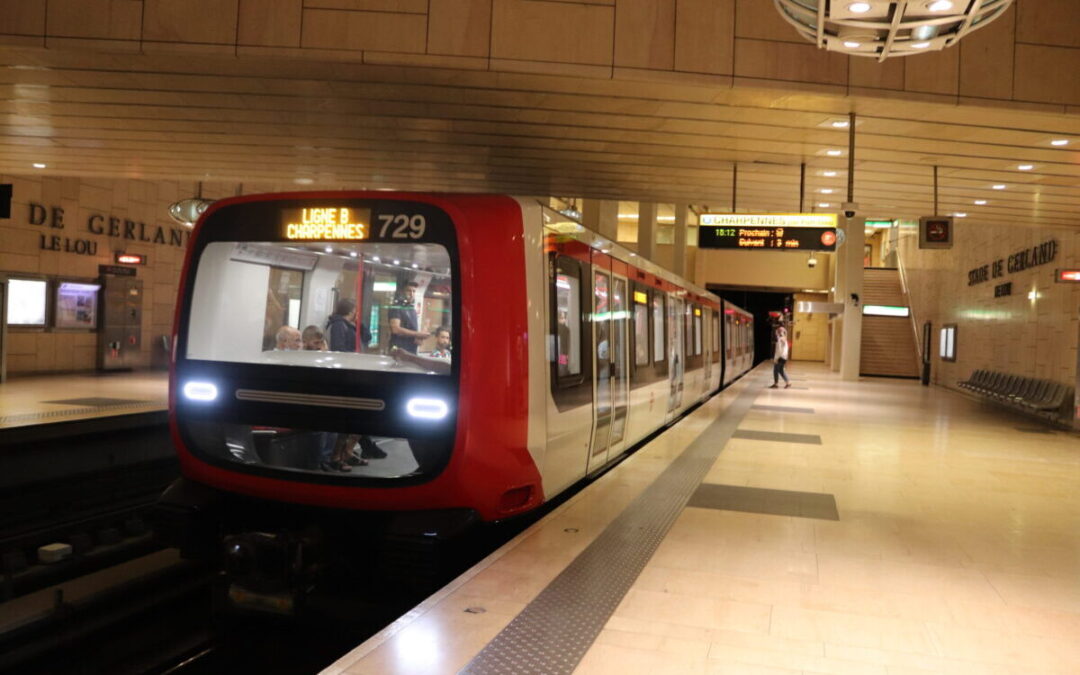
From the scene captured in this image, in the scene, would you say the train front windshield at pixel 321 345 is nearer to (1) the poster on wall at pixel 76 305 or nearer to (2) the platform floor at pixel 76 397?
(2) the platform floor at pixel 76 397

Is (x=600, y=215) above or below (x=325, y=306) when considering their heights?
above

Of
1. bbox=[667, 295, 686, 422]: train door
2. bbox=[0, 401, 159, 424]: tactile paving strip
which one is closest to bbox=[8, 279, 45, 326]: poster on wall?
bbox=[0, 401, 159, 424]: tactile paving strip

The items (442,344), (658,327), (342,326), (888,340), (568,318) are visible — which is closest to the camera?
(442,344)

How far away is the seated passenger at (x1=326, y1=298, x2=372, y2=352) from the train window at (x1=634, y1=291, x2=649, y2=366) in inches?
157

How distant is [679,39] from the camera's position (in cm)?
799

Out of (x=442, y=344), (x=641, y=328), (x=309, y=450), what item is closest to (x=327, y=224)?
(x=442, y=344)

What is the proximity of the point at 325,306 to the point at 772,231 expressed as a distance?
857cm

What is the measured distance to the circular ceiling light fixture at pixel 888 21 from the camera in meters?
4.19

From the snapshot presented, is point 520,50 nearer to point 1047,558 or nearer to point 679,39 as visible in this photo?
point 679,39

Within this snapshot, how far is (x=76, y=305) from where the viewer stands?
736 inches

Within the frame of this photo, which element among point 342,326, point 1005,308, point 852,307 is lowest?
point 342,326

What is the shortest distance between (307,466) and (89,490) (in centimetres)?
581

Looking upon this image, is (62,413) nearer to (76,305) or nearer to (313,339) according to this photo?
(313,339)

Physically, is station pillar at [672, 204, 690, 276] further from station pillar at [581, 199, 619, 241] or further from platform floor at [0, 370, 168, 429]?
platform floor at [0, 370, 168, 429]
